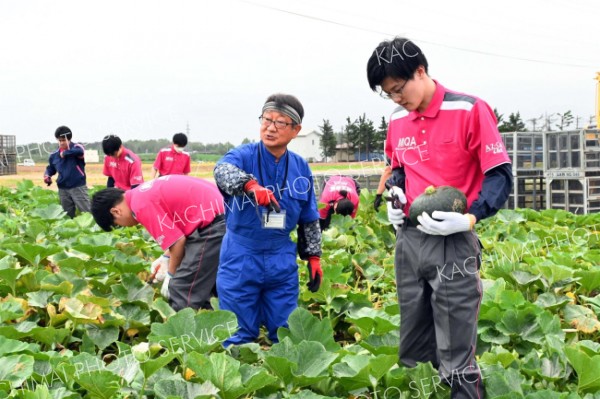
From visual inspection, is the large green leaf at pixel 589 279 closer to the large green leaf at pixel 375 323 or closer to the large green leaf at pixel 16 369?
the large green leaf at pixel 375 323

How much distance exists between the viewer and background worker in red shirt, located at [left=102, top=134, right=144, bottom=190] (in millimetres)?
8539

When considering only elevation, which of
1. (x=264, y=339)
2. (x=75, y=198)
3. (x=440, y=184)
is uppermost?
(x=440, y=184)

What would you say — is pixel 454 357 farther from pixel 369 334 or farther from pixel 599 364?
pixel 369 334

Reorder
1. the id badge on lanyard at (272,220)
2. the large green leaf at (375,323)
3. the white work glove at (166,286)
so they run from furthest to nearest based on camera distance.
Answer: the white work glove at (166,286) < the large green leaf at (375,323) < the id badge on lanyard at (272,220)

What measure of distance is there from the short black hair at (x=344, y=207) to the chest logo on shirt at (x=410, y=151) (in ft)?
16.2

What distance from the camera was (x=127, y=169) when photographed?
874 centimetres

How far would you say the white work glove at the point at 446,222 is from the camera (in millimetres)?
2570

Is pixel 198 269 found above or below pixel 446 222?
below

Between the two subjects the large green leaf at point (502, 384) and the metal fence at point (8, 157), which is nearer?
the large green leaf at point (502, 384)

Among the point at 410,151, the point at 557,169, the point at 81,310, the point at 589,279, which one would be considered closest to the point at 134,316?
the point at 81,310

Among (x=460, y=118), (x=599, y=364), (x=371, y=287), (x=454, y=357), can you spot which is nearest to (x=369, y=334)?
(x=454, y=357)

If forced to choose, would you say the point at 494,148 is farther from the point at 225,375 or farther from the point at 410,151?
the point at 225,375

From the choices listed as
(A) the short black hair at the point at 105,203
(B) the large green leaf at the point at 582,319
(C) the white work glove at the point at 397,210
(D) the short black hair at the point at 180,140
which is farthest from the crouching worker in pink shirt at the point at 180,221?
(D) the short black hair at the point at 180,140

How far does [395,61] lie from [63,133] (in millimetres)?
7875
